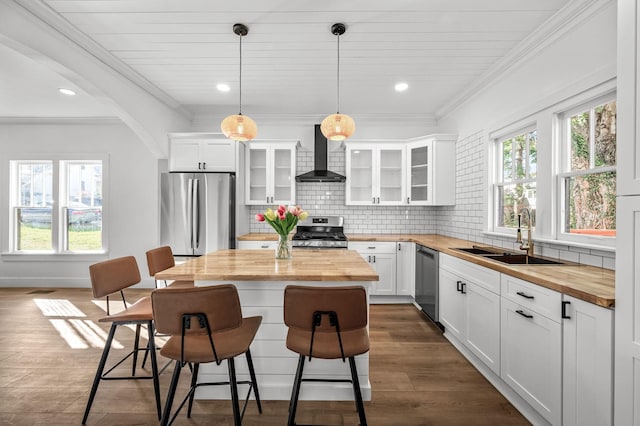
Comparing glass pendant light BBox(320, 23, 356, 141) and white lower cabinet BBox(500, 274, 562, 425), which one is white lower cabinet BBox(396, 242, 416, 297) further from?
glass pendant light BBox(320, 23, 356, 141)

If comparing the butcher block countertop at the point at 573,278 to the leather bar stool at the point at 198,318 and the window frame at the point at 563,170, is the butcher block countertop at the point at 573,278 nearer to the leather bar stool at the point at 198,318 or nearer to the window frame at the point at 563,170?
the window frame at the point at 563,170

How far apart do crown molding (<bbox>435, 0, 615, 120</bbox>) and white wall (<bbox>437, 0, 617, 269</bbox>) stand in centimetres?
2

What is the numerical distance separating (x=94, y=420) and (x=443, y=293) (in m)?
3.11

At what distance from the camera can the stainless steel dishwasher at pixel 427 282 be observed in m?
3.48

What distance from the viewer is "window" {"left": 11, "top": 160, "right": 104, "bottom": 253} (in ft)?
17.6

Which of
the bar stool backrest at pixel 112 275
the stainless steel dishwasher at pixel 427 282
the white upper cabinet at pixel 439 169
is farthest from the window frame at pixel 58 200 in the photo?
the white upper cabinet at pixel 439 169

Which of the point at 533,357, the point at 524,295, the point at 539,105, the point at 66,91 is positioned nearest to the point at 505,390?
the point at 533,357

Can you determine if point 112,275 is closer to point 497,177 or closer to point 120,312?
point 120,312

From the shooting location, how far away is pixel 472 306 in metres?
2.66

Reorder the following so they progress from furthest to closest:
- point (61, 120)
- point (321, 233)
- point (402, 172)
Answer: point (61, 120)
point (321, 233)
point (402, 172)

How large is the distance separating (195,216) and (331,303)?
332 centimetres

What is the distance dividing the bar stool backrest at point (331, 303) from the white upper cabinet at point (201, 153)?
3.37 metres

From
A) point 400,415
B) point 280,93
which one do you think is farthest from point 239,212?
Answer: point 400,415

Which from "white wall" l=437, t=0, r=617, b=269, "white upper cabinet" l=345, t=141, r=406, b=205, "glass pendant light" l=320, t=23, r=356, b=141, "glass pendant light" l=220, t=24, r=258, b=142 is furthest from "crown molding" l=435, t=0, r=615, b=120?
"glass pendant light" l=220, t=24, r=258, b=142
